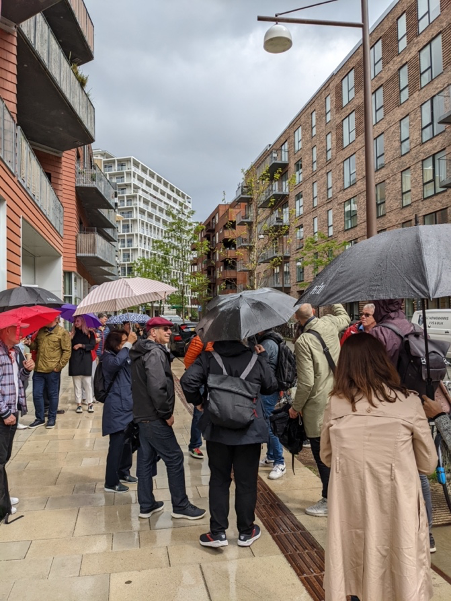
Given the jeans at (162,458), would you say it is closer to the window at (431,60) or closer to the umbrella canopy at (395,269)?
the umbrella canopy at (395,269)

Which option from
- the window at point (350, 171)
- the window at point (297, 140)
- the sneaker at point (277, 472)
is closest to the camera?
the sneaker at point (277, 472)

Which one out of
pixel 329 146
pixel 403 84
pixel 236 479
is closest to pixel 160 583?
pixel 236 479

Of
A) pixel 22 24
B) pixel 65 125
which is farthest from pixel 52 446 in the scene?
pixel 65 125

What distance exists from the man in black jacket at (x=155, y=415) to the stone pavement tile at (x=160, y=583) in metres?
1.00

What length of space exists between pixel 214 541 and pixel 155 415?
1138mm

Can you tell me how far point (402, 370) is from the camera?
353 cm

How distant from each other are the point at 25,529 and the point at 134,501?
1064 mm

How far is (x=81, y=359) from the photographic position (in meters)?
9.77

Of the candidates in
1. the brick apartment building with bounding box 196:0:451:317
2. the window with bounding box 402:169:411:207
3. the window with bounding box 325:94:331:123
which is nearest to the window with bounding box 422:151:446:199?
the brick apartment building with bounding box 196:0:451:317

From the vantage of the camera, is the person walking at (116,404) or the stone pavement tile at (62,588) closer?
the stone pavement tile at (62,588)

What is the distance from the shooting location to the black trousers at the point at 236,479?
12.7ft

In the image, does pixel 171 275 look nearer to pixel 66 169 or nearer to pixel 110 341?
pixel 66 169

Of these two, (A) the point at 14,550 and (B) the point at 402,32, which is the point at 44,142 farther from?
(B) the point at 402,32

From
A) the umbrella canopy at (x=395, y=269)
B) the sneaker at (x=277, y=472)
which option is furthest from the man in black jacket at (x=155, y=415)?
the umbrella canopy at (x=395, y=269)
